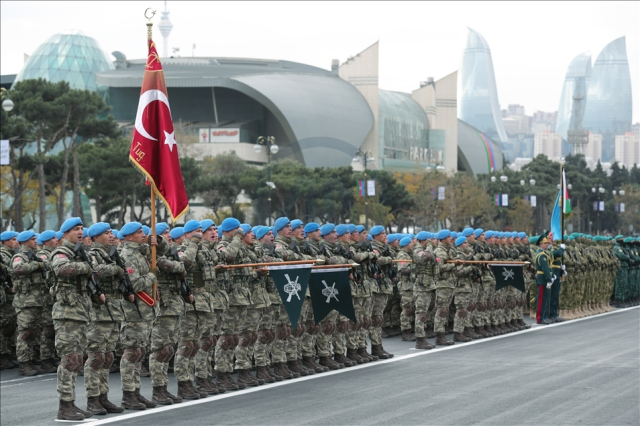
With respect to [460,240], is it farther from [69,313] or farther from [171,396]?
[69,313]

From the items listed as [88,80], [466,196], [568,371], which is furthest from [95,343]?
[88,80]

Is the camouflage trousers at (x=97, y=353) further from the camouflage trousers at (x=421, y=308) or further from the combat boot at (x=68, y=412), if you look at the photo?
the camouflage trousers at (x=421, y=308)

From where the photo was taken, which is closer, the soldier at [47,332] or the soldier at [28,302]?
the soldier at [28,302]

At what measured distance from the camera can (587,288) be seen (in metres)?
25.4

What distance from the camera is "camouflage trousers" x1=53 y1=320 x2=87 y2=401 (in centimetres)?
998

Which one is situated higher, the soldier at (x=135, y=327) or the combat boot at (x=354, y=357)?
the soldier at (x=135, y=327)

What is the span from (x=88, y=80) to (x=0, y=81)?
547 inches

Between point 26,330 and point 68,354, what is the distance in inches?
165

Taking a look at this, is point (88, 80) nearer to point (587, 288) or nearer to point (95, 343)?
point (587, 288)

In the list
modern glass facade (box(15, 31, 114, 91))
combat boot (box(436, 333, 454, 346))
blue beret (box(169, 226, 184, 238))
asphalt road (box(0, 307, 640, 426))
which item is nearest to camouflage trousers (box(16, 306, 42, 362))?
asphalt road (box(0, 307, 640, 426))

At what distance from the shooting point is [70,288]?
10109mm

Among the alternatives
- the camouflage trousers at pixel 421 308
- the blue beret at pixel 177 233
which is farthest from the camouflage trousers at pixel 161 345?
the camouflage trousers at pixel 421 308

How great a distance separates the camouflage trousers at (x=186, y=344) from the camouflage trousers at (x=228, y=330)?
1.95 feet

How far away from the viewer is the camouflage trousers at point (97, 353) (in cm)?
1022
